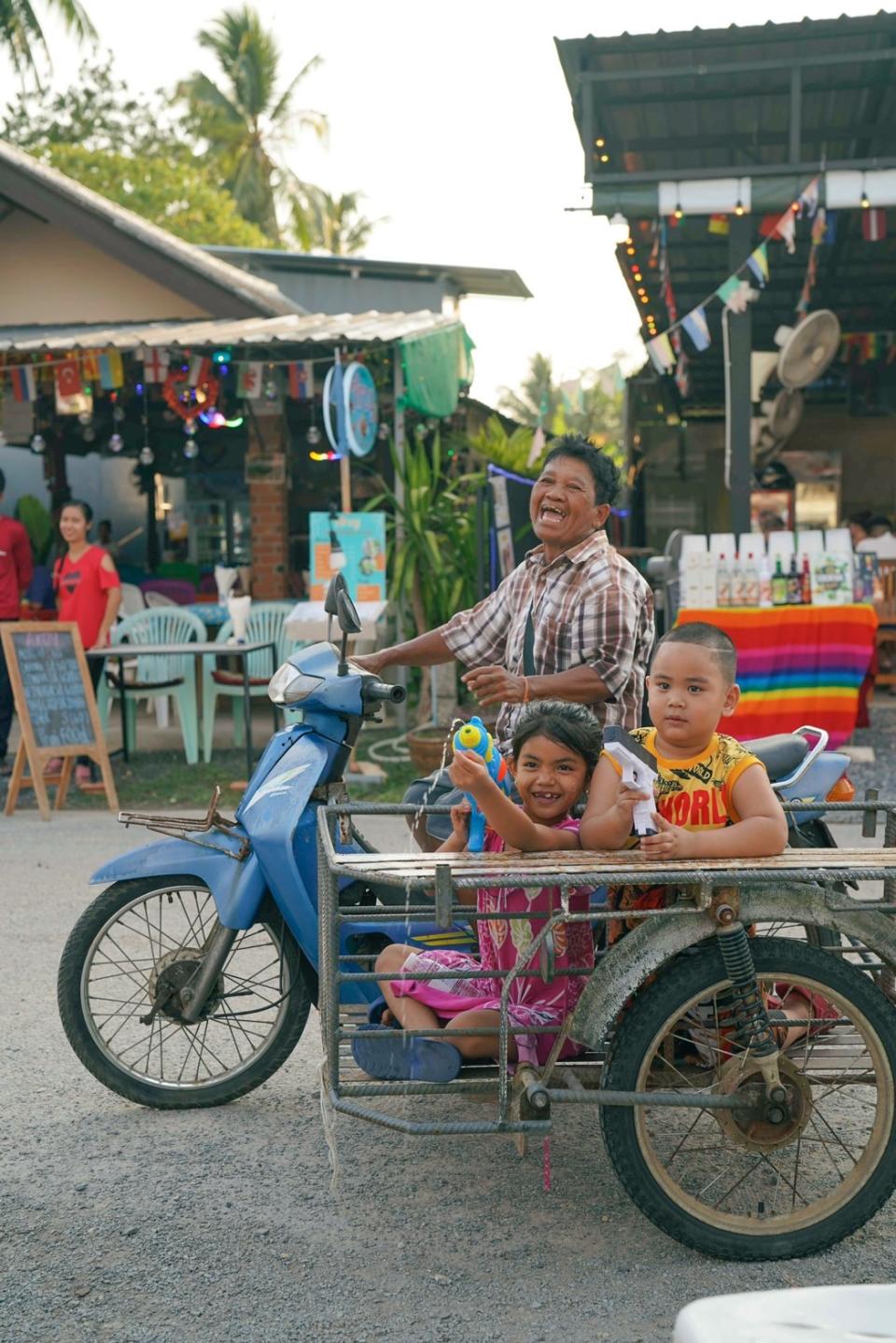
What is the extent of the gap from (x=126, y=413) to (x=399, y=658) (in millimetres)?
12263

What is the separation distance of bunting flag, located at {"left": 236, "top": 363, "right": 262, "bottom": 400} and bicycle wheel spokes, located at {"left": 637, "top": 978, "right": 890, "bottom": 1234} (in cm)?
850

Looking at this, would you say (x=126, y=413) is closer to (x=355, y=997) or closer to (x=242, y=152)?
(x=355, y=997)

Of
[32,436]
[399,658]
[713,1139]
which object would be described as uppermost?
[32,436]

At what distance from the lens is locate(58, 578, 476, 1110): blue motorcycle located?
346 centimetres

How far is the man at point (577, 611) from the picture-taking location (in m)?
3.63

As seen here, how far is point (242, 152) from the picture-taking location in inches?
1474

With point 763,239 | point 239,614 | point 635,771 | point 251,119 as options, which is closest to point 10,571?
point 239,614

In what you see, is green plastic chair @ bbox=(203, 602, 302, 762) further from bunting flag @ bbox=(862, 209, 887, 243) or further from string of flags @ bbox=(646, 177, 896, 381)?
bunting flag @ bbox=(862, 209, 887, 243)

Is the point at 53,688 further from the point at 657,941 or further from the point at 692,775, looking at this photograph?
the point at 657,941

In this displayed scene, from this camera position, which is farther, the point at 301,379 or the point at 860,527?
the point at 860,527

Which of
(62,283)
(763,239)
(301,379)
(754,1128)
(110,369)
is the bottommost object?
(754,1128)

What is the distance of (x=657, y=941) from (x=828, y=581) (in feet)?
20.0

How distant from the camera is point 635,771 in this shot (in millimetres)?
2799

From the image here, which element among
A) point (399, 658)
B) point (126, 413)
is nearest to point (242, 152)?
point (126, 413)
